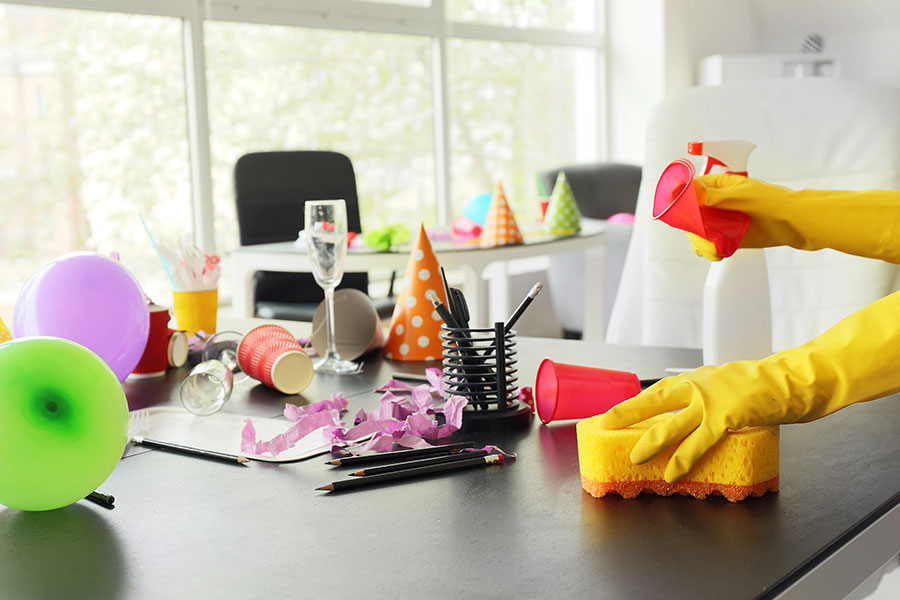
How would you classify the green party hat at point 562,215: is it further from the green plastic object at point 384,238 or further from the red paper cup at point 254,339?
the red paper cup at point 254,339

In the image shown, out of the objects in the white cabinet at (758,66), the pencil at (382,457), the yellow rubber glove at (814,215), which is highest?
the white cabinet at (758,66)

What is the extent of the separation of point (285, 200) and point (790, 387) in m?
2.61

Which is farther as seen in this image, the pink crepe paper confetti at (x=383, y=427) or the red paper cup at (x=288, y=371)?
the red paper cup at (x=288, y=371)

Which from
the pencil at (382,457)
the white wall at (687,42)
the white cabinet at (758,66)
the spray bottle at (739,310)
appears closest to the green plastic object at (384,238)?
the spray bottle at (739,310)

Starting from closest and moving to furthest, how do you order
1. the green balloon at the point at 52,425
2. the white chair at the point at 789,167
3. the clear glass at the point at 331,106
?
the green balloon at the point at 52,425 → the white chair at the point at 789,167 → the clear glass at the point at 331,106

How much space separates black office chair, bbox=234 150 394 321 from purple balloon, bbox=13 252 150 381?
1.88 metres

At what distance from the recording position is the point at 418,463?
77cm

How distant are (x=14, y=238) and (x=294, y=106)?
1326 mm

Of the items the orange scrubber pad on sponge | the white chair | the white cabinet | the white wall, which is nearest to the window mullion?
the white chair

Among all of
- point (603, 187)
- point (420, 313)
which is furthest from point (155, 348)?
point (603, 187)

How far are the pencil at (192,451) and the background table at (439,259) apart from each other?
5.08ft

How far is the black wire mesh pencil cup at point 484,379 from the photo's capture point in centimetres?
90

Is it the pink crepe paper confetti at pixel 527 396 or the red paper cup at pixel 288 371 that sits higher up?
the red paper cup at pixel 288 371

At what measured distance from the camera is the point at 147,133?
357 centimetres
